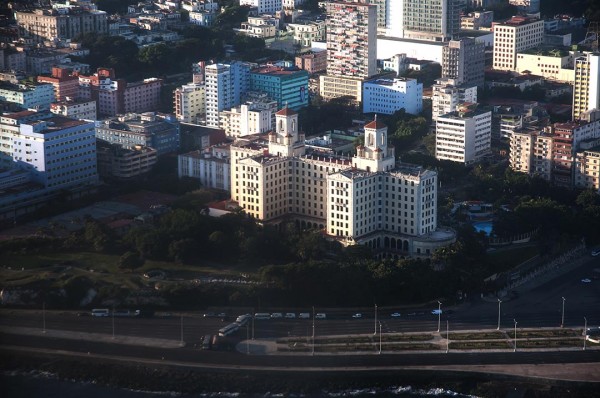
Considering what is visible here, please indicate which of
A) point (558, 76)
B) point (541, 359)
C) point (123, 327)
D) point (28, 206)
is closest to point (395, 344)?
point (541, 359)

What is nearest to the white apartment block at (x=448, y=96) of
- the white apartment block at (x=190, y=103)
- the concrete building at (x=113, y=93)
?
the white apartment block at (x=190, y=103)

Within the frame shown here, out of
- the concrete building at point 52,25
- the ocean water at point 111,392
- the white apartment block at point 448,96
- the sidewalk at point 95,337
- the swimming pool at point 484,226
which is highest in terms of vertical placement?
the concrete building at point 52,25

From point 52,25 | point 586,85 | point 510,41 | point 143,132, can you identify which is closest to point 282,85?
point 143,132

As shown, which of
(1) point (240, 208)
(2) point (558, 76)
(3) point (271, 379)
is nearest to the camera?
(3) point (271, 379)

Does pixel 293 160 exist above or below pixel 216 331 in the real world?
above

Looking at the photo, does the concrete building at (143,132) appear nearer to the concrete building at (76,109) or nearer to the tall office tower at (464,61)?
the concrete building at (76,109)

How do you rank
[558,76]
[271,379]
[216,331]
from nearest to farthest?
[271,379]
[216,331]
[558,76]

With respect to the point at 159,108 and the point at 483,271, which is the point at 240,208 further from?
the point at 159,108
